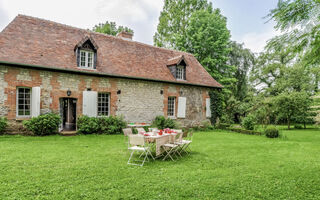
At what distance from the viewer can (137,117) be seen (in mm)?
12898

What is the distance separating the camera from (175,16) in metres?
25.2

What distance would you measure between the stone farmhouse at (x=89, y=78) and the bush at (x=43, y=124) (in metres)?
0.42

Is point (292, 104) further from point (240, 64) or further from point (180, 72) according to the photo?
point (180, 72)

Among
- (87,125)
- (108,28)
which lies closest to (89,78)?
(87,125)

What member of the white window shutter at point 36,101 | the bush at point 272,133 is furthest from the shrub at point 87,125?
the bush at point 272,133

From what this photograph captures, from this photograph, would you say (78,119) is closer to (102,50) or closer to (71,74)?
(71,74)

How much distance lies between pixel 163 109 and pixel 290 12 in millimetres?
10778

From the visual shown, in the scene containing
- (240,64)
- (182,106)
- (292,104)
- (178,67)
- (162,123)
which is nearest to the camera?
(162,123)

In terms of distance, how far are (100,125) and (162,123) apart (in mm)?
4074

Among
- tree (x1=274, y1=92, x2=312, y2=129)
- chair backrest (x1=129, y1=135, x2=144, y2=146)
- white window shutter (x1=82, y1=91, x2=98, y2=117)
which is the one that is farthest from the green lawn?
tree (x1=274, y1=92, x2=312, y2=129)

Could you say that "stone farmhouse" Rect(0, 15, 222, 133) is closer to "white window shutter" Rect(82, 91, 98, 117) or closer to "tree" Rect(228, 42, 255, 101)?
"white window shutter" Rect(82, 91, 98, 117)

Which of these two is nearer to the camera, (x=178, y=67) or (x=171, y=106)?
(x=171, y=106)

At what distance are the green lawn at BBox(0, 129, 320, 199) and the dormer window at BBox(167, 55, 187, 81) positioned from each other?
8607mm

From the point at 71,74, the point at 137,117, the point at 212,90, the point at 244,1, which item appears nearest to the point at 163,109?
the point at 137,117
